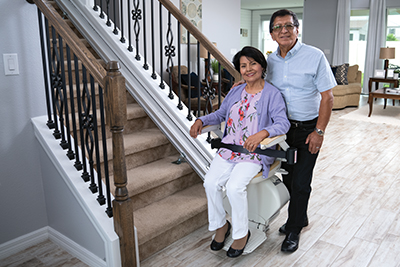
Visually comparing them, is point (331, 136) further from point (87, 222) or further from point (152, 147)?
point (87, 222)

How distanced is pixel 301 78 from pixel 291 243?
42.8 inches

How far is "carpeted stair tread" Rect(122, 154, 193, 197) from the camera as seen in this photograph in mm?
2566

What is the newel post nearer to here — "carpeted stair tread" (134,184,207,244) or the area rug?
"carpeted stair tread" (134,184,207,244)

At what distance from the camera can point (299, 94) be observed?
222cm

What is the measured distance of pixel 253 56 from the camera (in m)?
2.22

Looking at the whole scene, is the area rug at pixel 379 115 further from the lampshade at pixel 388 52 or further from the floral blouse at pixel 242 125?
the floral blouse at pixel 242 125

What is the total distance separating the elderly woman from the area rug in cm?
524

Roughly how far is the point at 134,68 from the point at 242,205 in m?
1.63

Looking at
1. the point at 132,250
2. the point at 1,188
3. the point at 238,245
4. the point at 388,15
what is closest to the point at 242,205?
the point at 238,245

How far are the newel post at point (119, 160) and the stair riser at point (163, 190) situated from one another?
491mm

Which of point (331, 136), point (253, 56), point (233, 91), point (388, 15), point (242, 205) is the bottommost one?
point (331, 136)

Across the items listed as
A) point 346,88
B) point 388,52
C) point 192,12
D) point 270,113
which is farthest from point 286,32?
point 388,52

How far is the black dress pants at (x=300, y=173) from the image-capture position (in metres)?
2.28

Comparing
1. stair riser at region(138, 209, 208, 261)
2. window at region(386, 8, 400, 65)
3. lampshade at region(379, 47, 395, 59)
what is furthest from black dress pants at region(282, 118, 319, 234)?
window at region(386, 8, 400, 65)
